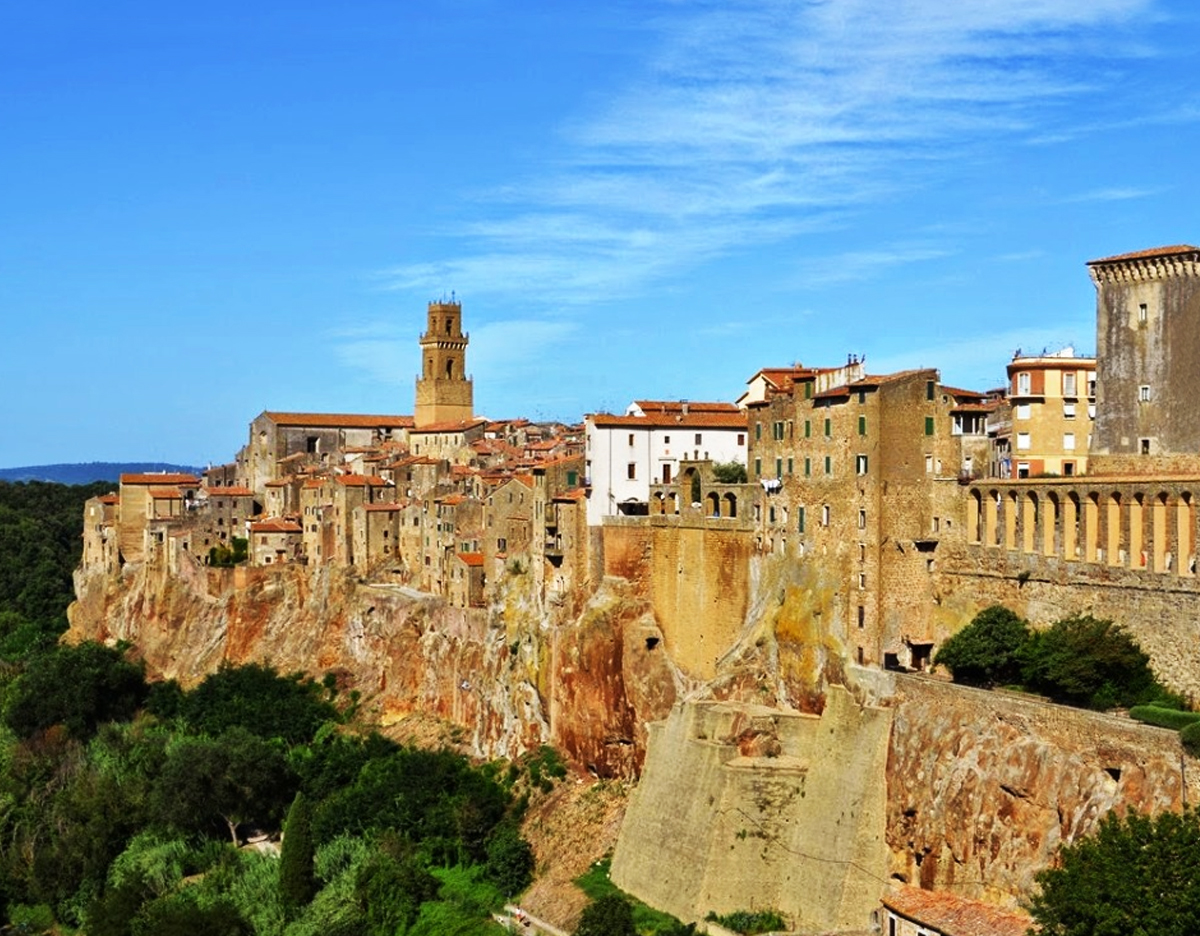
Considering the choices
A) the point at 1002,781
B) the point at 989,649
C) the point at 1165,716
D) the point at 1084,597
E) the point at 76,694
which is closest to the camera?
the point at 1165,716

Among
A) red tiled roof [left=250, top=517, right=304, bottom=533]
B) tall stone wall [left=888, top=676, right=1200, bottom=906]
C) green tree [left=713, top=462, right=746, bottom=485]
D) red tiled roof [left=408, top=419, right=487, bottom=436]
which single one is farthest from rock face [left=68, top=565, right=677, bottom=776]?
red tiled roof [left=408, top=419, right=487, bottom=436]

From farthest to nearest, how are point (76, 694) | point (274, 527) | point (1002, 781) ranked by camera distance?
point (274, 527) → point (76, 694) → point (1002, 781)

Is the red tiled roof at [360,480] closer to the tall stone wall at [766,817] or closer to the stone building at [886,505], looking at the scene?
the tall stone wall at [766,817]

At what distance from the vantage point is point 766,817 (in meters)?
52.0

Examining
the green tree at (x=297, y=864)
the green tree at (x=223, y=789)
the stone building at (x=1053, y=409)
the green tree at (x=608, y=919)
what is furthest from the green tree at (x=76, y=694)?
the stone building at (x=1053, y=409)

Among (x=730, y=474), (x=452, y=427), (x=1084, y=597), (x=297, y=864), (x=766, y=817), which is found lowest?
(x=297, y=864)

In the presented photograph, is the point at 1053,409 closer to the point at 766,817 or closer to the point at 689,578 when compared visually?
the point at 689,578

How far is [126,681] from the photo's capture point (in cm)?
9231

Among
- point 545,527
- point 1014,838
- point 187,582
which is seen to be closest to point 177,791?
point 545,527

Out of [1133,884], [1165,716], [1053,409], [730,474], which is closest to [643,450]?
[730,474]

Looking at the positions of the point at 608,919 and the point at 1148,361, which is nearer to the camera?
the point at 608,919

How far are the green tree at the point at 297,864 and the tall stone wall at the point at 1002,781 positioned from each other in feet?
78.6

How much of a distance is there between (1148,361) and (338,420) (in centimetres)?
7194

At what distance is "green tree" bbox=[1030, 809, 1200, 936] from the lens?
35781 mm
